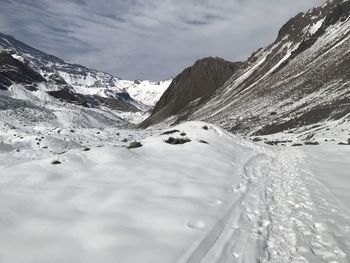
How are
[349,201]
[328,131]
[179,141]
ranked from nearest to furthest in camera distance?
[349,201] < [179,141] < [328,131]

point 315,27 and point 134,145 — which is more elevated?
point 315,27

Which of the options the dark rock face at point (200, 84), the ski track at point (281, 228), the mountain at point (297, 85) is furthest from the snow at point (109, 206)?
the dark rock face at point (200, 84)

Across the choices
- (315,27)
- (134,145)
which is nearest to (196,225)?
(134,145)

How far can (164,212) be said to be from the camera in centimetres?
1101

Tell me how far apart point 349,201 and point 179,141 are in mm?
14508

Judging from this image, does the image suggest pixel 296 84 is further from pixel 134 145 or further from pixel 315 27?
pixel 134 145

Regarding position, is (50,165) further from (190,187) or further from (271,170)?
(271,170)

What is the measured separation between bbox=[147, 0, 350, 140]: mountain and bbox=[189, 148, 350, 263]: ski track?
40.4 meters

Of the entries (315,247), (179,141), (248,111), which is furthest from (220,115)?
(315,247)

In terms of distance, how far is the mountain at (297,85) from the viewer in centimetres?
6562

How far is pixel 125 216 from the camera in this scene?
10.4m

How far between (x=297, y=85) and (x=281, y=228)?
285 feet

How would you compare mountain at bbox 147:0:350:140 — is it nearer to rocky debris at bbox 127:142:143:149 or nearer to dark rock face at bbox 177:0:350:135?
dark rock face at bbox 177:0:350:135

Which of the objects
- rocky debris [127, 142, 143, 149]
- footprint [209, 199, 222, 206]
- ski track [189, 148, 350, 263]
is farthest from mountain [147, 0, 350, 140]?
footprint [209, 199, 222, 206]
